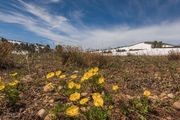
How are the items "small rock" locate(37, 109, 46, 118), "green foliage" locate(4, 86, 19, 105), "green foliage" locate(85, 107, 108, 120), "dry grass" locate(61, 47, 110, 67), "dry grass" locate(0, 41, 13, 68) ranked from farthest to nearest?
"dry grass" locate(61, 47, 110, 67) → "dry grass" locate(0, 41, 13, 68) → "green foliage" locate(4, 86, 19, 105) → "small rock" locate(37, 109, 46, 118) → "green foliage" locate(85, 107, 108, 120)

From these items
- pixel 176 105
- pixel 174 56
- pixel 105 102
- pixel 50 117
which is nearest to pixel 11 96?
pixel 50 117

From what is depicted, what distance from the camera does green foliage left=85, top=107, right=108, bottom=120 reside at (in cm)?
315

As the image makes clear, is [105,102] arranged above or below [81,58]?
below

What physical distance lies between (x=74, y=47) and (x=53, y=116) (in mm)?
5157

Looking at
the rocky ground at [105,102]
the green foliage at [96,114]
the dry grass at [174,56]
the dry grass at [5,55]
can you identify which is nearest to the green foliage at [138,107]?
the rocky ground at [105,102]

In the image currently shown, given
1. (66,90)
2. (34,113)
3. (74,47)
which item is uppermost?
(74,47)

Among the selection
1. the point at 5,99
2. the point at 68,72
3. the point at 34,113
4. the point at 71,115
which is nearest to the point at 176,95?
the point at 71,115

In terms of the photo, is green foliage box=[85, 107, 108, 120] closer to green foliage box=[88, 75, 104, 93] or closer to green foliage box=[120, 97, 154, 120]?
green foliage box=[120, 97, 154, 120]

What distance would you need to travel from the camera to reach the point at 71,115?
3.12m

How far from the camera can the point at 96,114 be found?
10.4 feet

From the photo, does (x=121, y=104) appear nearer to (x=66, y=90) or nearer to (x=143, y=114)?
(x=143, y=114)

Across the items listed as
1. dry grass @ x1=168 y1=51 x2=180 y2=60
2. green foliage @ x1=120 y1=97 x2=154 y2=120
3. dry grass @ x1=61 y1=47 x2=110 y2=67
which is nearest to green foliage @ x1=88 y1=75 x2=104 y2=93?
green foliage @ x1=120 y1=97 x2=154 y2=120

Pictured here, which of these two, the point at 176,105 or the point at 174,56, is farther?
the point at 174,56

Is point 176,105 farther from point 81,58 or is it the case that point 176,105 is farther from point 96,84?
point 81,58
